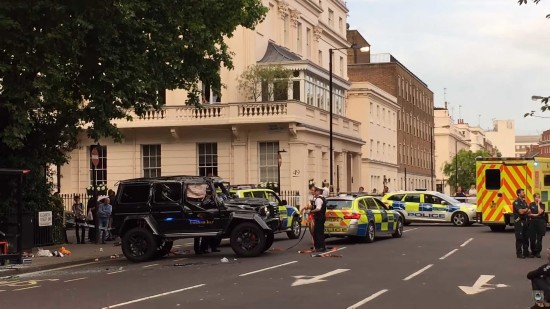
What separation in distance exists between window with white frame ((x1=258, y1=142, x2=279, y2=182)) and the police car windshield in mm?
19451

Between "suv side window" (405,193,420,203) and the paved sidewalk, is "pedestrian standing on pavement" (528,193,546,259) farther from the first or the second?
"suv side window" (405,193,420,203)

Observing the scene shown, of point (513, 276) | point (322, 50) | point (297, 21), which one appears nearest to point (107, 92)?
point (513, 276)

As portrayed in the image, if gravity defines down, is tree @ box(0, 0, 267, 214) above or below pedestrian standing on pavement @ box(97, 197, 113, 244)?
above

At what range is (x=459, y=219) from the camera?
3509 cm

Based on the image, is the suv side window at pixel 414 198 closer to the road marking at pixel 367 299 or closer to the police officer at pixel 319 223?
the police officer at pixel 319 223

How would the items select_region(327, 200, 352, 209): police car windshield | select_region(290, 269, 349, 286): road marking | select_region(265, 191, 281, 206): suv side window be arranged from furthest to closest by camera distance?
1. select_region(265, 191, 281, 206): suv side window
2. select_region(327, 200, 352, 209): police car windshield
3. select_region(290, 269, 349, 286): road marking

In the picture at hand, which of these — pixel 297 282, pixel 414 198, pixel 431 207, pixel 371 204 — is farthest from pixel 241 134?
pixel 297 282

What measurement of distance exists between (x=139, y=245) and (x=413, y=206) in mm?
18758

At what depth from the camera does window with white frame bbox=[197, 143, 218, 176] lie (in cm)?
4500

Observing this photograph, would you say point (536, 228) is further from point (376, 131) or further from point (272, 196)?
point (376, 131)

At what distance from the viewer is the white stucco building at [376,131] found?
6650cm

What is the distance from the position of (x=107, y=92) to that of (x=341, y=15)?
145 feet

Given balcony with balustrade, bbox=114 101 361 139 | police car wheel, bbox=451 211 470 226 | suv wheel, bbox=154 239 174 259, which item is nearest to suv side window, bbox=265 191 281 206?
suv wheel, bbox=154 239 174 259

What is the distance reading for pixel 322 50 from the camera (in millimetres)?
57812
